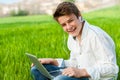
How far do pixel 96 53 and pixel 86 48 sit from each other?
0.12 metres

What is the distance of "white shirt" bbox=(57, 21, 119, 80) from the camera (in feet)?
12.6

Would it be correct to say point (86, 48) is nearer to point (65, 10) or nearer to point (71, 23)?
point (71, 23)

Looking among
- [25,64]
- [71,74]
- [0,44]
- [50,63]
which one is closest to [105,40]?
[71,74]

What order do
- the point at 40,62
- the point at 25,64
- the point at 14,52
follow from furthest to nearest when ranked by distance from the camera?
1. the point at 14,52
2. the point at 25,64
3. the point at 40,62

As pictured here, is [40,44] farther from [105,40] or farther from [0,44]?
[105,40]

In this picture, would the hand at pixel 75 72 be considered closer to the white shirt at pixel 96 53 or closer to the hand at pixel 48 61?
the white shirt at pixel 96 53

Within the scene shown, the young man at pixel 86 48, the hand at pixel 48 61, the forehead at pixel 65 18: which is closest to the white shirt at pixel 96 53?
the young man at pixel 86 48

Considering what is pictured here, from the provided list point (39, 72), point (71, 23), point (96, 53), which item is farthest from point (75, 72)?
point (39, 72)

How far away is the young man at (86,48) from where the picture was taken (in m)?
3.84

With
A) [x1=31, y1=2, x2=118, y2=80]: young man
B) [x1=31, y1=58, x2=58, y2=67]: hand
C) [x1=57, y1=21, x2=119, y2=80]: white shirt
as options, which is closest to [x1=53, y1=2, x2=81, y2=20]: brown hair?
[x1=31, y1=2, x2=118, y2=80]: young man

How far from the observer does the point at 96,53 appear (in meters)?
3.94

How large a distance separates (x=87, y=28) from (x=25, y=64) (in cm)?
163

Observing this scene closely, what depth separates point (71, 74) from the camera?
380cm

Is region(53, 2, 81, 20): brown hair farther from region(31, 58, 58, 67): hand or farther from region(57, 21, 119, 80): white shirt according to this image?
region(31, 58, 58, 67): hand
